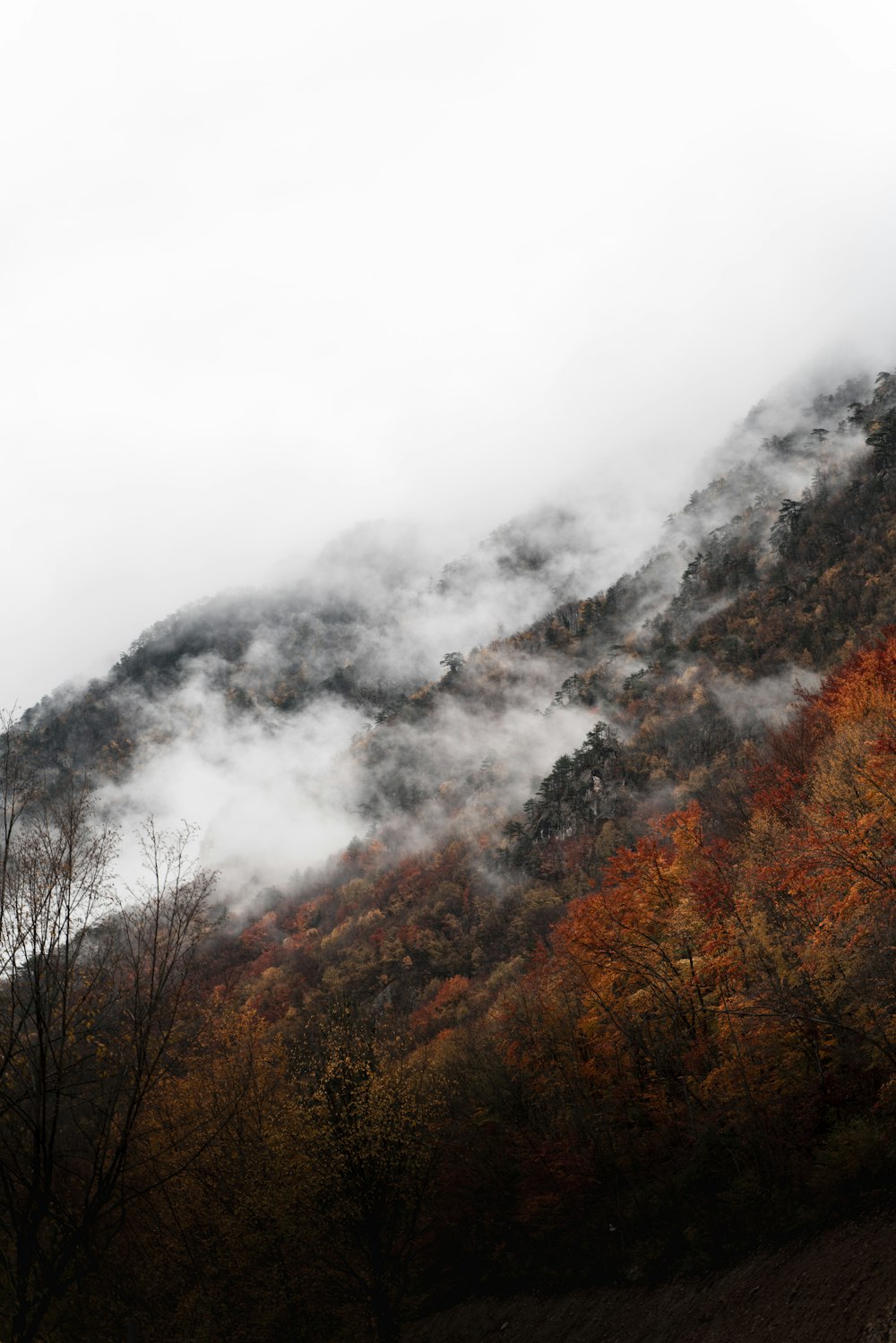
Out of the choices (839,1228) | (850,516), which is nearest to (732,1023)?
(839,1228)

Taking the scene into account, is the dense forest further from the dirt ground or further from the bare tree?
the dirt ground

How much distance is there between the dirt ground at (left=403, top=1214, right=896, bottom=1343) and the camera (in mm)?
16750

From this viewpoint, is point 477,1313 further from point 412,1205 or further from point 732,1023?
point 732,1023

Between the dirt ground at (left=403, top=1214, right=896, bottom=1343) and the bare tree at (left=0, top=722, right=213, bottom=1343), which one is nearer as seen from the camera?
the bare tree at (left=0, top=722, right=213, bottom=1343)

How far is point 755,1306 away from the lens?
66.5 ft

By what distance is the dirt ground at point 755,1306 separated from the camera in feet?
55.0

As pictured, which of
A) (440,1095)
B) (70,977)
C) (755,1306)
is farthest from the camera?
(440,1095)

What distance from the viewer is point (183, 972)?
32.4 feet

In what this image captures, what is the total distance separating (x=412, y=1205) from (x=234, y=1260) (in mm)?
7482

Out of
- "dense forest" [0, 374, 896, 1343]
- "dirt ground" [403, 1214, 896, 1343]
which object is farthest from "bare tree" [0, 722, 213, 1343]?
"dirt ground" [403, 1214, 896, 1343]

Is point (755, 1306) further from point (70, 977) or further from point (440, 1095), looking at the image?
point (70, 977)

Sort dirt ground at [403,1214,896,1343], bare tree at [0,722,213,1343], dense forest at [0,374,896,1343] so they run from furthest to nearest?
dirt ground at [403,1214,896,1343] < dense forest at [0,374,896,1343] < bare tree at [0,722,213,1343]

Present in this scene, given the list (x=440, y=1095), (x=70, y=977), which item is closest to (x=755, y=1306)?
(x=440, y=1095)

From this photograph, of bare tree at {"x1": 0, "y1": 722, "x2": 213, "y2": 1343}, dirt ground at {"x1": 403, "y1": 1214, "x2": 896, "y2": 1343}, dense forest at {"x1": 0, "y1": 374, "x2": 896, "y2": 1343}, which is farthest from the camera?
dirt ground at {"x1": 403, "y1": 1214, "x2": 896, "y2": 1343}
